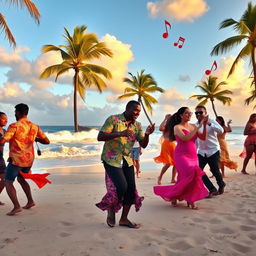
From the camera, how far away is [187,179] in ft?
14.5

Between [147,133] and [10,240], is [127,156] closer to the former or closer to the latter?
[147,133]

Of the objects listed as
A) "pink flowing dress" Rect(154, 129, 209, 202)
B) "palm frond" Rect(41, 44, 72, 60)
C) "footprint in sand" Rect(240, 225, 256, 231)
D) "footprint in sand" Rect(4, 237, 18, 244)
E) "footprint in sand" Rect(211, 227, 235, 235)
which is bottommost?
"footprint in sand" Rect(4, 237, 18, 244)

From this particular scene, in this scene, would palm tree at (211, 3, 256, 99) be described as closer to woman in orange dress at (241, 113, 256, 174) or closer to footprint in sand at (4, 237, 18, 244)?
woman in orange dress at (241, 113, 256, 174)

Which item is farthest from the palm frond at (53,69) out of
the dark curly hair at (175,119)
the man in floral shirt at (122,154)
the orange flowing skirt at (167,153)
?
the man in floral shirt at (122,154)

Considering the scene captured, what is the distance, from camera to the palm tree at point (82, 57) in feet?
85.4

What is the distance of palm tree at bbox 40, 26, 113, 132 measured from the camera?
Answer: 85.4ft

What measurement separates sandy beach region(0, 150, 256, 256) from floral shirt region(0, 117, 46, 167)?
0.81 meters

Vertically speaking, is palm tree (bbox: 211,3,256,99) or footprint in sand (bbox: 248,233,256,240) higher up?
palm tree (bbox: 211,3,256,99)

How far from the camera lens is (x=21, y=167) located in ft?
14.1

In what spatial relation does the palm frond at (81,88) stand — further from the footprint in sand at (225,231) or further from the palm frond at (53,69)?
the footprint in sand at (225,231)

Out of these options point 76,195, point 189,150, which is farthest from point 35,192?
point 189,150

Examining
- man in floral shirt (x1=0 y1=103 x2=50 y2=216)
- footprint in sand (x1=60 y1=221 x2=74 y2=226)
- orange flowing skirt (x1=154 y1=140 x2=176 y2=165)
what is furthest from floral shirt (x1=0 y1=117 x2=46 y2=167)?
orange flowing skirt (x1=154 y1=140 x2=176 y2=165)

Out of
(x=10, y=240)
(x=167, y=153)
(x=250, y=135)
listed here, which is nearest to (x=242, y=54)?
(x=250, y=135)

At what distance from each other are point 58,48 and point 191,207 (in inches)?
957
